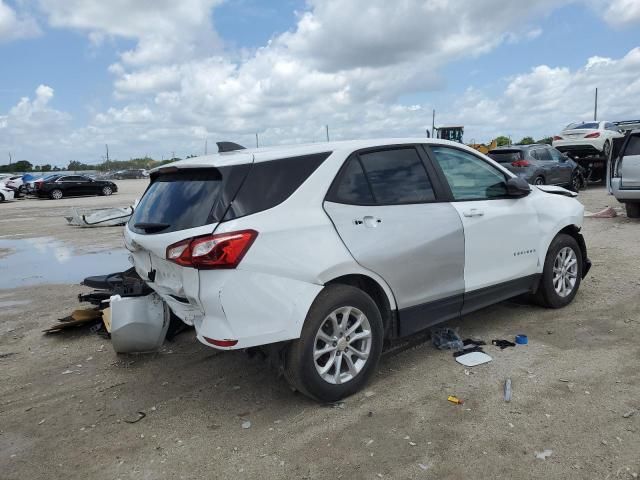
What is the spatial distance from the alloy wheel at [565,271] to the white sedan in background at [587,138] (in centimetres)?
1612

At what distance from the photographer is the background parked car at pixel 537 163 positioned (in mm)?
16047

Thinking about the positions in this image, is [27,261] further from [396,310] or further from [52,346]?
[396,310]

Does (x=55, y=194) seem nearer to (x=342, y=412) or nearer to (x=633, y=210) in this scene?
(x=633, y=210)

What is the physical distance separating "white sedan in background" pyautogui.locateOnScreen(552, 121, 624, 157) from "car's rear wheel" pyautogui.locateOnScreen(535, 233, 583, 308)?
16.1 metres

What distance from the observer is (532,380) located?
3730 mm

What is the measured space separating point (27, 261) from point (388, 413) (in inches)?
337

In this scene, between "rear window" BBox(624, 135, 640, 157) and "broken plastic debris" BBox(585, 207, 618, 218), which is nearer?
"rear window" BBox(624, 135, 640, 157)

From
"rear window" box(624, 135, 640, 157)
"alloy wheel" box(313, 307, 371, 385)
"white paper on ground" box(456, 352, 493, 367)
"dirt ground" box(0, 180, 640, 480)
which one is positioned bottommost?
"dirt ground" box(0, 180, 640, 480)

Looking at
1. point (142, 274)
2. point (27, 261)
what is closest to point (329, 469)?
point (142, 274)

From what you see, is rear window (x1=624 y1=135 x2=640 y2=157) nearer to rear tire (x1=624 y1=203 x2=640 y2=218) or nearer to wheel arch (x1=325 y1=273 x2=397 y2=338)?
rear tire (x1=624 y1=203 x2=640 y2=218)

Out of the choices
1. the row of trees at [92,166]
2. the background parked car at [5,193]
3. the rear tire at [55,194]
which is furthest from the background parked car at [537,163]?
the row of trees at [92,166]

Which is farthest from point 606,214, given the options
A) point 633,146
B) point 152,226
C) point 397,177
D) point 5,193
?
point 5,193

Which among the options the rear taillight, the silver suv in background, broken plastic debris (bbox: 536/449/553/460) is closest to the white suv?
the rear taillight

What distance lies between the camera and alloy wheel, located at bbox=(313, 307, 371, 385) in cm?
346
